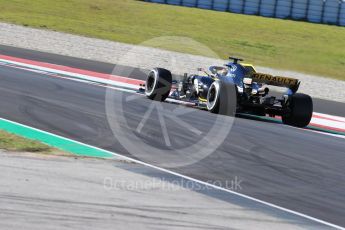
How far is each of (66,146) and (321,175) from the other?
341cm

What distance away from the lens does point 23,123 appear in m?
10.8

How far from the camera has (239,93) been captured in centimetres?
1327

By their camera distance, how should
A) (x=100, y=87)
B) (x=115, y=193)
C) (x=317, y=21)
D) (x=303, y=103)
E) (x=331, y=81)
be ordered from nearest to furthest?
(x=115, y=193)
(x=303, y=103)
(x=100, y=87)
(x=331, y=81)
(x=317, y=21)

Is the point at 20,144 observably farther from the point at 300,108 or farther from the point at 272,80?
the point at 300,108

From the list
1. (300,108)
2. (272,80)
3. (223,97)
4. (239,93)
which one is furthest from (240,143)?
(300,108)

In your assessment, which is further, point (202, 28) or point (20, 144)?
point (202, 28)

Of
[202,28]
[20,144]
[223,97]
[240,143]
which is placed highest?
[223,97]

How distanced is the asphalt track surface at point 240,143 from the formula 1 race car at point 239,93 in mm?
291

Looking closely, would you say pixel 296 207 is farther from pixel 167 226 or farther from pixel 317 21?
pixel 317 21

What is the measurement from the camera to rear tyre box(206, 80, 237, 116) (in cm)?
1273

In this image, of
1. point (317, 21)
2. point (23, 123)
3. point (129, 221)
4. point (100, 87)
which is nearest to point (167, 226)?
point (129, 221)

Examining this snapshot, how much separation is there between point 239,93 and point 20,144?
544 centimetres

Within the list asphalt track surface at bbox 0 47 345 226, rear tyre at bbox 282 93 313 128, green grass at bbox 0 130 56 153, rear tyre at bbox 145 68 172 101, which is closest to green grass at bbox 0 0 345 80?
rear tyre at bbox 145 68 172 101

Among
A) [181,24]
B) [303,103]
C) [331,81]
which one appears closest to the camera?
[303,103]
